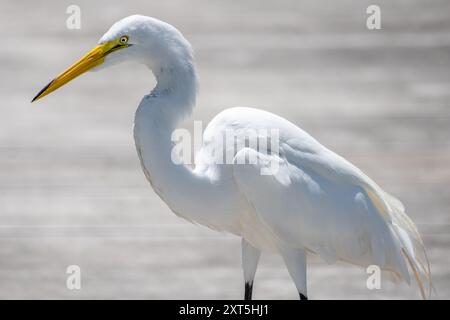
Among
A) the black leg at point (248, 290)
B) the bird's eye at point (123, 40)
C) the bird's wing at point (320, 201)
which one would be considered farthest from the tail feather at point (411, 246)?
the bird's eye at point (123, 40)

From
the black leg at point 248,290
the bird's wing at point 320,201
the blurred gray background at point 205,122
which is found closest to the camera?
the bird's wing at point 320,201

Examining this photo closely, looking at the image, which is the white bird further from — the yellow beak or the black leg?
the black leg

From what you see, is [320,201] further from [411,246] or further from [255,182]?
[411,246]

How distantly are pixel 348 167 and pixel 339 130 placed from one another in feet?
14.0

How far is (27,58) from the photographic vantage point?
11.7 metres

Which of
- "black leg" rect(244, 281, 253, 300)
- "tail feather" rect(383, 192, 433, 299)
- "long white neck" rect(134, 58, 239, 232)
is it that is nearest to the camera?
"long white neck" rect(134, 58, 239, 232)

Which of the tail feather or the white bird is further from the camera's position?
the tail feather

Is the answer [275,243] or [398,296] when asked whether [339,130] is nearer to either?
[398,296]

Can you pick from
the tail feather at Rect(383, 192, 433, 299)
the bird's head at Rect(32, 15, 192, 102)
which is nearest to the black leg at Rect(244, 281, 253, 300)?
the tail feather at Rect(383, 192, 433, 299)

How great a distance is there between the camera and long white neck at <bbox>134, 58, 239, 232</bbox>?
16.0ft

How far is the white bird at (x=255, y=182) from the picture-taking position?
4.92 metres

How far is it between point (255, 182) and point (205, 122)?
14.4 feet

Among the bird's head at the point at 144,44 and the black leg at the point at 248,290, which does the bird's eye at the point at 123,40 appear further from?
the black leg at the point at 248,290

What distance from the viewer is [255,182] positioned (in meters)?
4.99
